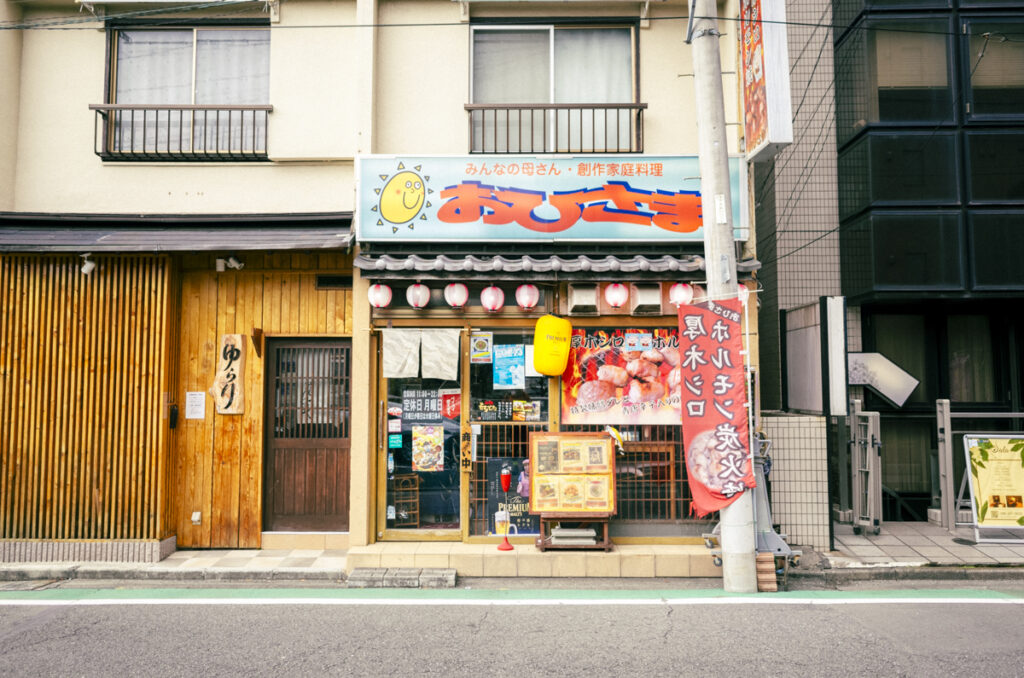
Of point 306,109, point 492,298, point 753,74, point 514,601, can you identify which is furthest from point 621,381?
point 306,109

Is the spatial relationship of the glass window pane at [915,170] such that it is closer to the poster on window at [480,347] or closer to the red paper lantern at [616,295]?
the red paper lantern at [616,295]

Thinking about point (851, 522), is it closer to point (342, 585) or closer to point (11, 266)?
point (342, 585)

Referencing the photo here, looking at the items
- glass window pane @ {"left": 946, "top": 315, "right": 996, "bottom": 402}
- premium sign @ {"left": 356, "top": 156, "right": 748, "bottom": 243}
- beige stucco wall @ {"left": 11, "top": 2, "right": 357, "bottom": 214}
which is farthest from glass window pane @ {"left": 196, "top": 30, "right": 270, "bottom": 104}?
glass window pane @ {"left": 946, "top": 315, "right": 996, "bottom": 402}

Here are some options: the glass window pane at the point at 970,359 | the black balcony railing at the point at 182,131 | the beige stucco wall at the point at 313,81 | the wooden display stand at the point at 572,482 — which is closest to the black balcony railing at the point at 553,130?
the beige stucco wall at the point at 313,81

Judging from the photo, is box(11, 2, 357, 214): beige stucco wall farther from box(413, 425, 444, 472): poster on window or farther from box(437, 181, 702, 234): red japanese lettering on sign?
box(413, 425, 444, 472): poster on window

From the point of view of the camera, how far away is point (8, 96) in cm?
928

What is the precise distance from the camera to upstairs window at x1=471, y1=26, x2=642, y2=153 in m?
9.61

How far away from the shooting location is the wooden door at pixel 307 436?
366 inches

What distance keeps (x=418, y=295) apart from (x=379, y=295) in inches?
20.3

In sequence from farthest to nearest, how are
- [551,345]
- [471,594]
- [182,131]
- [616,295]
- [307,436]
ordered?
[182,131] < [307,436] < [616,295] < [551,345] < [471,594]

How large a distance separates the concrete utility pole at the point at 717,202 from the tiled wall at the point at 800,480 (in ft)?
5.28

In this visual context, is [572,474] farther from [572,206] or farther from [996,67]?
[996,67]

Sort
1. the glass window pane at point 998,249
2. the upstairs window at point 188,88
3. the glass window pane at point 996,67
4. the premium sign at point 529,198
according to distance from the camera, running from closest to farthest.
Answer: the premium sign at point 529,198 < the upstairs window at point 188,88 < the glass window pane at point 998,249 < the glass window pane at point 996,67

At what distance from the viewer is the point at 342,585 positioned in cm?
799
